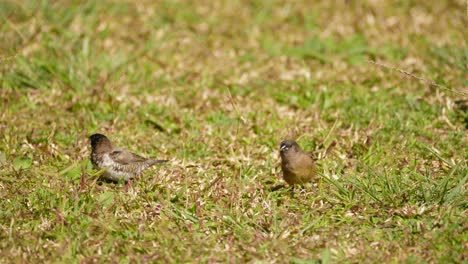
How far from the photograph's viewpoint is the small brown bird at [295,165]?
517 cm

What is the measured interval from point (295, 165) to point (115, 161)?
1.44 meters

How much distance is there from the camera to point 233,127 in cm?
649

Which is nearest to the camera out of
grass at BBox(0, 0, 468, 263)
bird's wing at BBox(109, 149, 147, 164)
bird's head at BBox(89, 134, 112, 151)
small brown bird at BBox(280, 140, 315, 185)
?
grass at BBox(0, 0, 468, 263)

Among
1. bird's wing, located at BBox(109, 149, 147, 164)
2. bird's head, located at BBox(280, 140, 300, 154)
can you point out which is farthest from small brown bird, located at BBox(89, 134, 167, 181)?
bird's head, located at BBox(280, 140, 300, 154)

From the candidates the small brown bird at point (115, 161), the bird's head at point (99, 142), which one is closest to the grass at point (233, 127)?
the small brown bird at point (115, 161)

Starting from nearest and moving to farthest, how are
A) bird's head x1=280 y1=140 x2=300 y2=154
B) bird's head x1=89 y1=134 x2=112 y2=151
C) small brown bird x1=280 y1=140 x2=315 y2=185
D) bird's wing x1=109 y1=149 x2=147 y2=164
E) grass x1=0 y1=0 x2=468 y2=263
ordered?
grass x1=0 y1=0 x2=468 y2=263 → small brown bird x1=280 y1=140 x2=315 y2=185 → bird's head x1=280 y1=140 x2=300 y2=154 → bird's wing x1=109 y1=149 x2=147 y2=164 → bird's head x1=89 y1=134 x2=112 y2=151

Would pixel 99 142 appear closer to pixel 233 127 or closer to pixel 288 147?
pixel 233 127

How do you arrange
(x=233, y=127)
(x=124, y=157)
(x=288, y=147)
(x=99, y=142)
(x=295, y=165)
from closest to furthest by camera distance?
(x=295, y=165) < (x=288, y=147) < (x=124, y=157) < (x=99, y=142) < (x=233, y=127)

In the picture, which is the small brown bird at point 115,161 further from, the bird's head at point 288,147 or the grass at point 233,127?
the bird's head at point 288,147

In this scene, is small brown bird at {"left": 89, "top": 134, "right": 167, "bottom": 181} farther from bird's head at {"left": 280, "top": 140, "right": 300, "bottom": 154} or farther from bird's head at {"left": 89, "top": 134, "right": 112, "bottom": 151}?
bird's head at {"left": 280, "top": 140, "right": 300, "bottom": 154}

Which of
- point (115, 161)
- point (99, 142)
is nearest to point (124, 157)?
point (115, 161)

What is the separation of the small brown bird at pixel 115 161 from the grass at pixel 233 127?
9 cm

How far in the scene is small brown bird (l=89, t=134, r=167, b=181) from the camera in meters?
5.41

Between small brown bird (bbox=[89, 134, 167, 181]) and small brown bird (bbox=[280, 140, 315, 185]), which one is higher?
small brown bird (bbox=[89, 134, 167, 181])
